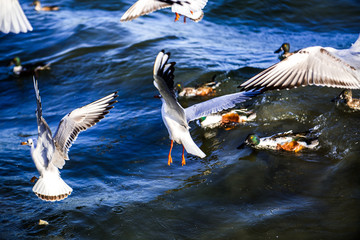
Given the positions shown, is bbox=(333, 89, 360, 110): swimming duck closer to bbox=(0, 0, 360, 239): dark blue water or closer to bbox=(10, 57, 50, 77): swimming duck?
bbox=(0, 0, 360, 239): dark blue water

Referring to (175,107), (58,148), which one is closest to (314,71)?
(175,107)

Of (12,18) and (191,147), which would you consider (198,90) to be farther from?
(12,18)

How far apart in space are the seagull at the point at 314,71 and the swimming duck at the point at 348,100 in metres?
1.93

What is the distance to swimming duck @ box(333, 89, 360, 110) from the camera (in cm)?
742

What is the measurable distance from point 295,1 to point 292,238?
501 inches

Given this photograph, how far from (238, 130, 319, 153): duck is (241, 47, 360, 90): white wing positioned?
58.8 inches

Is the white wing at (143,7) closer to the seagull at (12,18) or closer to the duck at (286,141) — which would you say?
the seagull at (12,18)

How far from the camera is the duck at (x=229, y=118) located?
26.1 feet

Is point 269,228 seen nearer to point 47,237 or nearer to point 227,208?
Answer: point 227,208

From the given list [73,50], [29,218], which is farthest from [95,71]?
[29,218]

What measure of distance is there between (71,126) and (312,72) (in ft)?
11.5

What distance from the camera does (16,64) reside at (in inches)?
486

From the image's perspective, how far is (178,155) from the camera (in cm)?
736

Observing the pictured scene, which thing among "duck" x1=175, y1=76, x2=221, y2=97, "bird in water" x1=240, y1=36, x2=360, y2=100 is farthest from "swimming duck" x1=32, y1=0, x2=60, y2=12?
"bird in water" x1=240, y1=36, x2=360, y2=100
